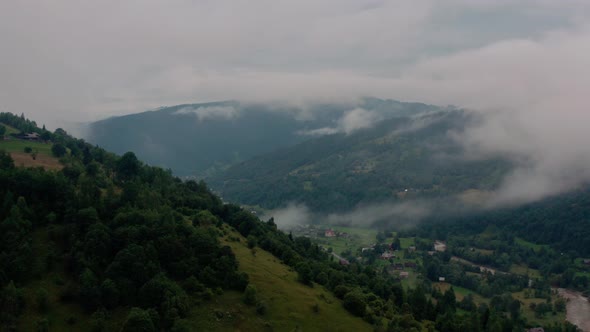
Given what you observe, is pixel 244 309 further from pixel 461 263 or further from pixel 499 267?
pixel 499 267

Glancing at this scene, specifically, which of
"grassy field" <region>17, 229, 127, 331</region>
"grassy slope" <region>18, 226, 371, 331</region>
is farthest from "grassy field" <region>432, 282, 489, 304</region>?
"grassy field" <region>17, 229, 127, 331</region>

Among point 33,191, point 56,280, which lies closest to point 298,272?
point 56,280

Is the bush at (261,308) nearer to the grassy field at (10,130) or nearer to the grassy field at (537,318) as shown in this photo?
the grassy field at (537,318)

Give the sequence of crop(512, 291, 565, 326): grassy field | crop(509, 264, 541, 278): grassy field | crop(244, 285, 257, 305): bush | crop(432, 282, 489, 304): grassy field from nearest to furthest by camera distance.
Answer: crop(244, 285, 257, 305): bush → crop(512, 291, 565, 326): grassy field → crop(432, 282, 489, 304): grassy field → crop(509, 264, 541, 278): grassy field

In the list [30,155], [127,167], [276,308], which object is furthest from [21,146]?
[276,308]

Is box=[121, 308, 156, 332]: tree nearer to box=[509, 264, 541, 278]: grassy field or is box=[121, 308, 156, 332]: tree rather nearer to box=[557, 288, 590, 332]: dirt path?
box=[557, 288, 590, 332]: dirt path
